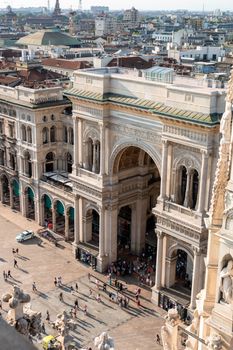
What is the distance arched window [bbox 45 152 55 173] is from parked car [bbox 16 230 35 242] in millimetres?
8992

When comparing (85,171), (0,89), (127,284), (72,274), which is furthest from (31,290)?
(0,89)

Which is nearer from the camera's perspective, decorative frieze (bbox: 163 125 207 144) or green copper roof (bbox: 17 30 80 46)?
decorative frieze (bbox: 163 125 207 144)

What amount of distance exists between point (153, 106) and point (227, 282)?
34.2m

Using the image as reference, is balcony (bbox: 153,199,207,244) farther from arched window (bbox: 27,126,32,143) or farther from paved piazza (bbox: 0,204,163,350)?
arched window (bbox: 27,126,32,143)

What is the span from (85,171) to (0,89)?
23.2m

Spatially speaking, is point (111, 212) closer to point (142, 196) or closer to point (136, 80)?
point (142, 196)

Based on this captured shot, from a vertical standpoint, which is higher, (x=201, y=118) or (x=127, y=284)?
(x=201, y=118)

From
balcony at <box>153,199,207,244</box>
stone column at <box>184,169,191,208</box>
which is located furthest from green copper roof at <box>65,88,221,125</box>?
balcony at <box>153,199,207,244</box>

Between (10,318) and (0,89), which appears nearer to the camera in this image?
(10,318)

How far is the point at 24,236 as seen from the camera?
6600 centimetres

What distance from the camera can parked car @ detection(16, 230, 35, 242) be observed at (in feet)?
216

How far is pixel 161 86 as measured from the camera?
48781 millimetres

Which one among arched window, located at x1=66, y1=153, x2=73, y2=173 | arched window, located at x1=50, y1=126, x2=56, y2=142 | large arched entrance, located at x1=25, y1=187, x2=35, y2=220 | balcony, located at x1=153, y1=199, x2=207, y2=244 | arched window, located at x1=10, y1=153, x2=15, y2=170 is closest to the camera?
balcony, located at x1=153, y1=199, x2=207, y2=244

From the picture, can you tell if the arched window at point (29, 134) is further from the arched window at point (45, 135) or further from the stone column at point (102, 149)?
the stone column at point (102, 149)
